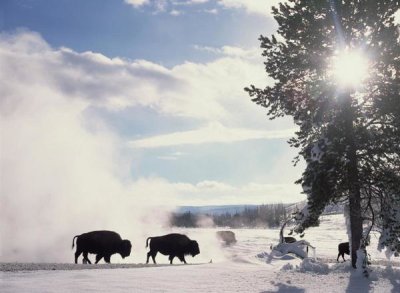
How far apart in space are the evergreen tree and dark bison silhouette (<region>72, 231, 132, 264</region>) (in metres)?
12.0

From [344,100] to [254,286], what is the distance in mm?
8317

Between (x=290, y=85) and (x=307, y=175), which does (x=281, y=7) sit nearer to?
(x=290, y=85)

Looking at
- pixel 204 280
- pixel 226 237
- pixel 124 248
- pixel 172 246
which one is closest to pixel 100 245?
pixel 124 248

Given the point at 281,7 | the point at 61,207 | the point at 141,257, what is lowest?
the point at 141,257

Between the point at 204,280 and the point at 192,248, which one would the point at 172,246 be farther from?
the point at 204,280

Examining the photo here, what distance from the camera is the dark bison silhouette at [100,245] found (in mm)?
25219

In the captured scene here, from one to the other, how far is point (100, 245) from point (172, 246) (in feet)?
15.8

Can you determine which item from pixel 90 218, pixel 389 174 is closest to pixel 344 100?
pixel 389 174

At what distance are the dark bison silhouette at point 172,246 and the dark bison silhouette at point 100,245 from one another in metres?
Answer: 1.90

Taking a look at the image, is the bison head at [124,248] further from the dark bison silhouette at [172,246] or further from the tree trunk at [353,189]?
the tree trunk at [353,189]

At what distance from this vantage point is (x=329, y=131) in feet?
55.0

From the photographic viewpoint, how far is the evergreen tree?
16.7 meters

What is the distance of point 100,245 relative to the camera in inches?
1014

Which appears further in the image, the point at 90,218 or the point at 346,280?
the point at 90,218
